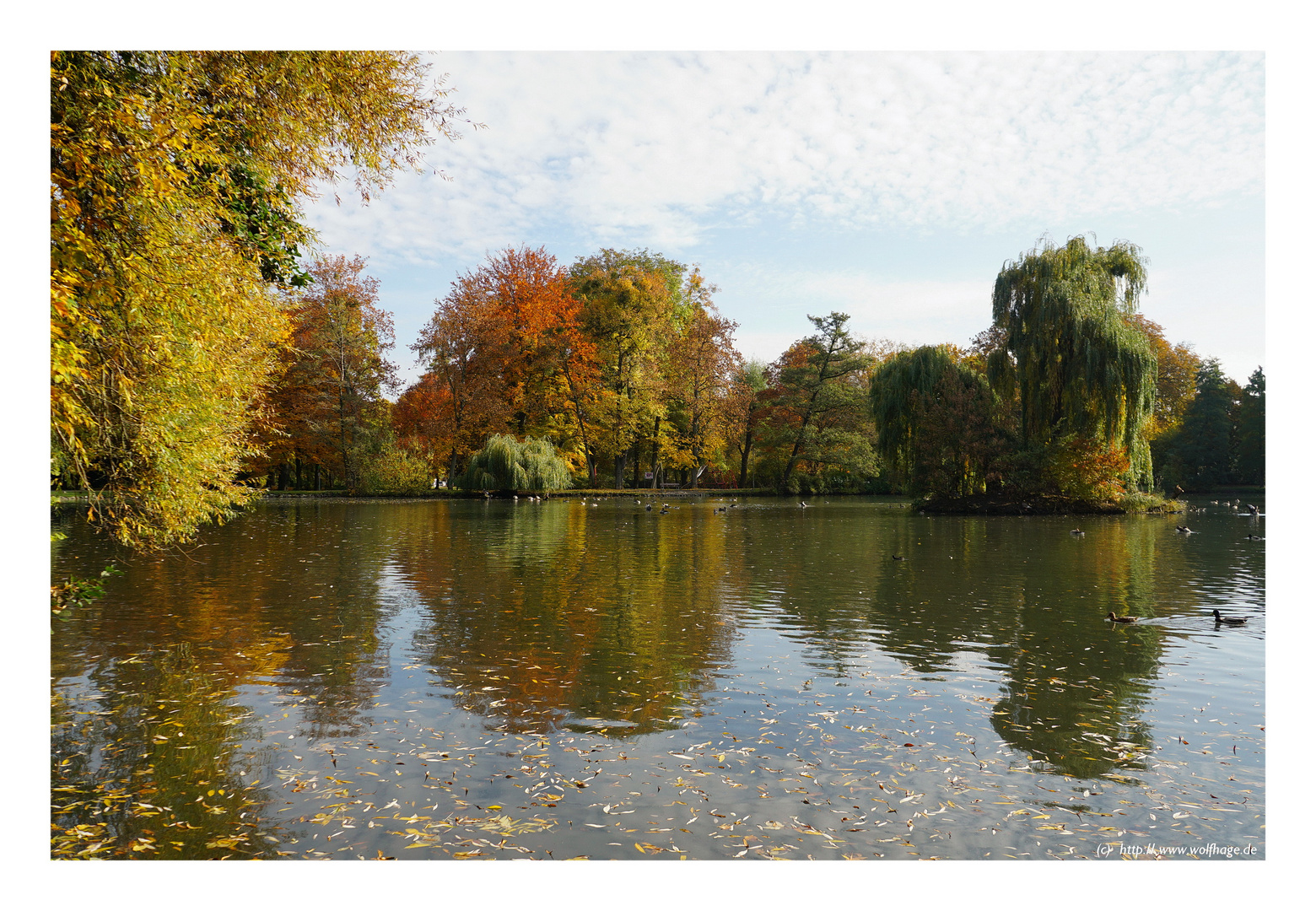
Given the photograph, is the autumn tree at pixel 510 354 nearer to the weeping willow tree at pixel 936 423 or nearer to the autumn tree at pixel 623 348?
the autumn tree at pixel 623 348

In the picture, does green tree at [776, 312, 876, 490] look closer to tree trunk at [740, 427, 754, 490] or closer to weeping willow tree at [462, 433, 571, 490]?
tree trunk at [740, 427, 754, 490]

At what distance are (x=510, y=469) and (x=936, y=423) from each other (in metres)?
20.6

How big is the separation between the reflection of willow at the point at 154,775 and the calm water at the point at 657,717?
2cm

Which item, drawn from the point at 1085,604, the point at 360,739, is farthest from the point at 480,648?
the point at 1085,604

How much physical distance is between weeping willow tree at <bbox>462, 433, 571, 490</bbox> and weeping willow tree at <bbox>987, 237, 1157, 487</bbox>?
2174 cm

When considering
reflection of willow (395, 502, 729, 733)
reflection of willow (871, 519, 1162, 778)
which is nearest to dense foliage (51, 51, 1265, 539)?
reflection of willow (395, 502, 729, 733)

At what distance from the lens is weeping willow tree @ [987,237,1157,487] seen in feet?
→ 88.7

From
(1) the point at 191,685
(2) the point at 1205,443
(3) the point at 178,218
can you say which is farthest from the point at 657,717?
(2) the point at 1205,443

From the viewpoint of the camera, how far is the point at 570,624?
944cm

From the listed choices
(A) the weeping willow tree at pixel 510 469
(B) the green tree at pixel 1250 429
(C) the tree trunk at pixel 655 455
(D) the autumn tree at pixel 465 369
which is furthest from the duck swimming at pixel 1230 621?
(B) the green tree at pixel 1250 429

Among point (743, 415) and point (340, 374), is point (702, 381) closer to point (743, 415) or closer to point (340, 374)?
point (743, 415)

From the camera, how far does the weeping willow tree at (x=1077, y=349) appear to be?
88.7 ft
